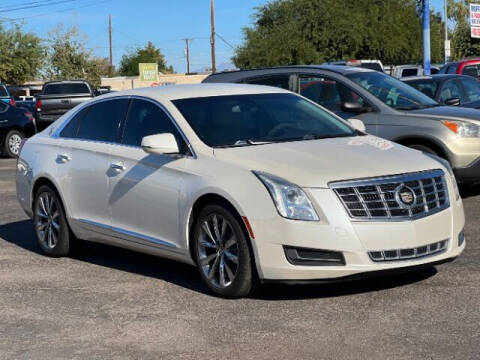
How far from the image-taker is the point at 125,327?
5938 millimetres

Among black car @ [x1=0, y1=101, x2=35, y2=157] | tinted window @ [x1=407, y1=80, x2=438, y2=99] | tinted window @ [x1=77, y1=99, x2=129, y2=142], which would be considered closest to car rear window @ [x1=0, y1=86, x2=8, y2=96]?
black car @ [x1=0, y1=101, x2=35, y2=157]

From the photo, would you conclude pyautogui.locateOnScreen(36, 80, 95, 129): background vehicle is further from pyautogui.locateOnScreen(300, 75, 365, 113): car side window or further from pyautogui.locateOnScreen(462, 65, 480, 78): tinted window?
pyautogui.locateOnScreen(300, 75, 365, 113): car side window

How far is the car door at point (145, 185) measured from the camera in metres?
6.89

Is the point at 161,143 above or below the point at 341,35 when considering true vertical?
below

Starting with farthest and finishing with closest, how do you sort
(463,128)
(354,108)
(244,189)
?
(354,108), (463,128), (244,189)

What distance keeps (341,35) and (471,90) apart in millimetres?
36494

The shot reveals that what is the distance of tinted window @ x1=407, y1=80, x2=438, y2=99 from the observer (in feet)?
46.0

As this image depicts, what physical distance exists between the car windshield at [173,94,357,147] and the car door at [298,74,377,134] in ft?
10.5

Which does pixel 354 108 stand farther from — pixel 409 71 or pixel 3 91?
pixel 409 71

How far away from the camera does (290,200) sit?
606 cm

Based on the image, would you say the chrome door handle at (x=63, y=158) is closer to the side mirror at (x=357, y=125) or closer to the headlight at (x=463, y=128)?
the side mirror at (x=357, y=125)

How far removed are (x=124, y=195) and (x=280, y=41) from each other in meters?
44.2

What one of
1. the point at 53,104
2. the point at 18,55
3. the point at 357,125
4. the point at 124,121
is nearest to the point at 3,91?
the point at 53,104

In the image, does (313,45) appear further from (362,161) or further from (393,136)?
(362,161)
